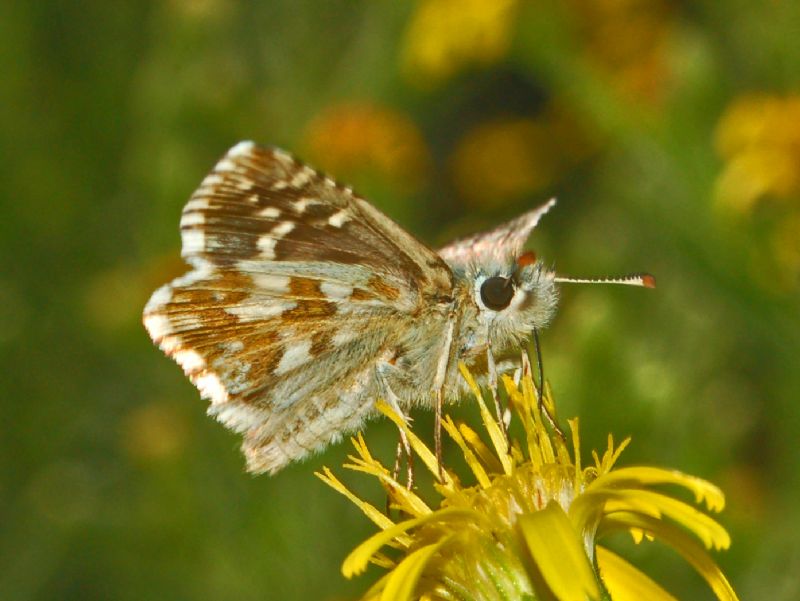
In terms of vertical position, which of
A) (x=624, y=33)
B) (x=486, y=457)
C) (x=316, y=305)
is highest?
(x=624, y=33)

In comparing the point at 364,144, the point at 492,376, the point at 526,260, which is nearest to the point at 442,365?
the point at 492,376

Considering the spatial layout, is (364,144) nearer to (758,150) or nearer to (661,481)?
(758,150)

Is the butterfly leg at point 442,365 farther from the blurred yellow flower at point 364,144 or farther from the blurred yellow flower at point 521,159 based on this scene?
the blurred yellow flower at point 521,159

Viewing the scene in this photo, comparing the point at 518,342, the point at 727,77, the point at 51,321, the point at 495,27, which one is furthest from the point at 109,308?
the point at 518,342

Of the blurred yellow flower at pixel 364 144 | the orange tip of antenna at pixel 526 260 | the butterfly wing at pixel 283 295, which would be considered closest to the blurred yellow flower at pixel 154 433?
the blurred yellow flower at pixel 364 144

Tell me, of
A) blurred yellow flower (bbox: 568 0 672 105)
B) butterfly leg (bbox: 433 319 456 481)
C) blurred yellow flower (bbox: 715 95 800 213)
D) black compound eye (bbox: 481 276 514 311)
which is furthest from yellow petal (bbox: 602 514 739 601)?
blurred yellow flower (bbox: 568 0 672 105)

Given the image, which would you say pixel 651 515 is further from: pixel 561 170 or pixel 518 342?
pixel 561 170
